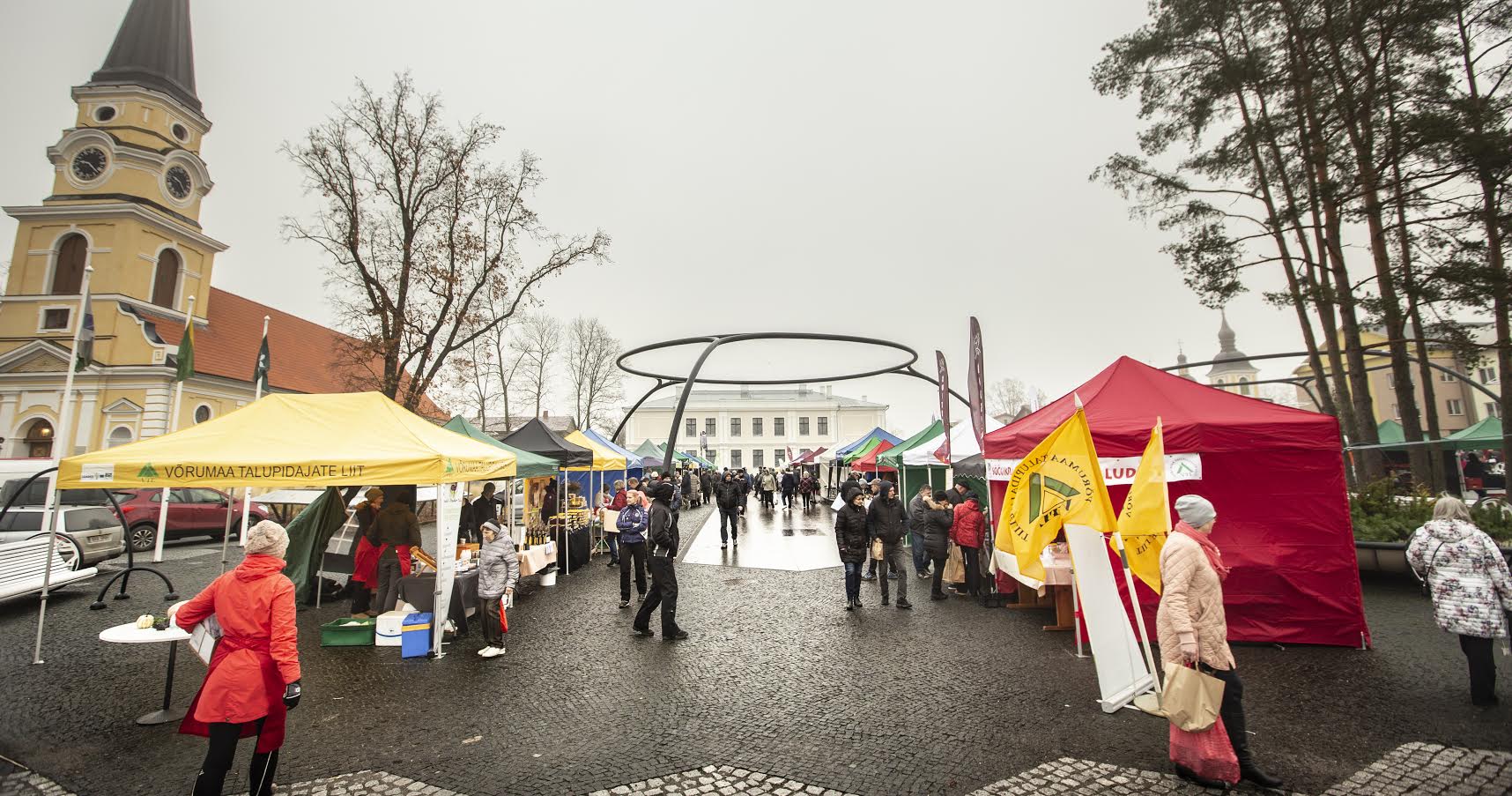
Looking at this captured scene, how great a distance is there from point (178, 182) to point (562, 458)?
33.5 m

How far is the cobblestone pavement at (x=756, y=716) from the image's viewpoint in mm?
3793

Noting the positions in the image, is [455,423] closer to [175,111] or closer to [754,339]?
[754,339]

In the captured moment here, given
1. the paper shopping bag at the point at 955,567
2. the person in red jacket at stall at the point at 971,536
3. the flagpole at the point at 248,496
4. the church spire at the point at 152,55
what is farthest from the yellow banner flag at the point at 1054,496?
the church spire at the point at 152,55

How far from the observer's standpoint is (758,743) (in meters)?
4.26

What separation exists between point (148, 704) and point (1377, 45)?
19114mm

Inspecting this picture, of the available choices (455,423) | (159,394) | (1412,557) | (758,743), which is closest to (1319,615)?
(1412,557)

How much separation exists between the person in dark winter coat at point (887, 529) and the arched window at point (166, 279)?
37.0 metres

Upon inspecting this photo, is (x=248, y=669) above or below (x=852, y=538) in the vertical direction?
below

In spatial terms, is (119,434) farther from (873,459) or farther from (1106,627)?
(1106,627)

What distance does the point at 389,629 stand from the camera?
684 centimetres

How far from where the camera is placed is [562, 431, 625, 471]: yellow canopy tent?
14.3 meters

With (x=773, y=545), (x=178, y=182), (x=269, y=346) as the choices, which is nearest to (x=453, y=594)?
(x=773, y=545)

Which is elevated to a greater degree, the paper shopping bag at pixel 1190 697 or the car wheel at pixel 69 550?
the car wheel at pixel 69 550

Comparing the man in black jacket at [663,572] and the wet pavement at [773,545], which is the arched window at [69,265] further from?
the man in black jacket at [663,572]
